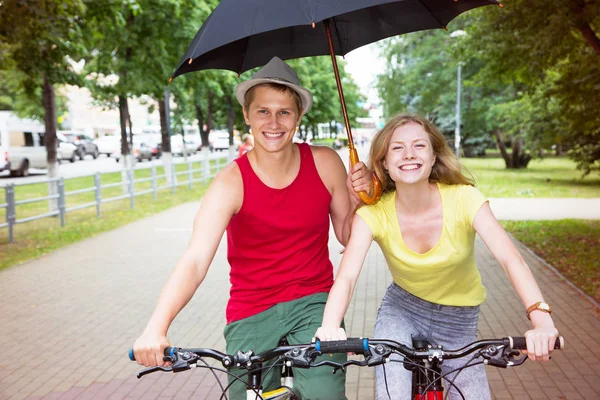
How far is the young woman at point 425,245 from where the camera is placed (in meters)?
2.73

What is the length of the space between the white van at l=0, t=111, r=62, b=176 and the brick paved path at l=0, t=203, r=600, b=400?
774 inches

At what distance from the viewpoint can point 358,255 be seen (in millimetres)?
2801

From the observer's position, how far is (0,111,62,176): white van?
2934 cm

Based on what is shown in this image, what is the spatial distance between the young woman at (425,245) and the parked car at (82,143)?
143 feet

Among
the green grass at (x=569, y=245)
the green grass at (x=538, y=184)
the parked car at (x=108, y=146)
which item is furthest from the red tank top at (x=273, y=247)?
the parked car at (x=108, y=146)

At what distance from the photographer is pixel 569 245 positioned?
11.4 m

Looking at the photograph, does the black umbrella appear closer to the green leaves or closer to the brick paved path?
the green leaves

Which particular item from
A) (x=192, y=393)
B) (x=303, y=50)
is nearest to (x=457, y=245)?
(x=303, y=50)

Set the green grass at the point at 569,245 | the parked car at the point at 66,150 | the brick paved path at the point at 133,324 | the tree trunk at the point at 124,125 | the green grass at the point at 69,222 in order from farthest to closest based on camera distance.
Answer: the parked car at the point at 66,150
the tree trunk at the point at 124,125
the green grass at the point at 69,222
the green grass at the point at 569,245
the brick paved path at the point at 133,324

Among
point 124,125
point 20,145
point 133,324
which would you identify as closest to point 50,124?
point 133,324

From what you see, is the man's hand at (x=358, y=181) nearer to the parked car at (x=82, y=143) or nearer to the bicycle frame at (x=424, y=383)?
the bicycle frame at (x=424, y=383)

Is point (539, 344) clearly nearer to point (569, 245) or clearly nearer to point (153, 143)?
point (569, 245)

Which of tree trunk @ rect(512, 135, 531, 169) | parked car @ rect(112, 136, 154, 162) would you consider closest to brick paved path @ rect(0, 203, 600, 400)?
tree trunk @ rect(512, 135, 531, 169)

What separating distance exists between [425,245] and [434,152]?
1.34 ft
